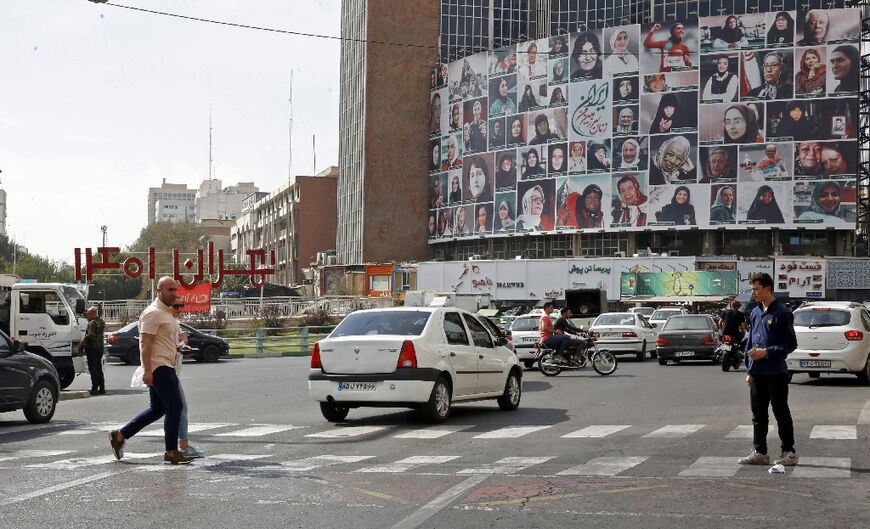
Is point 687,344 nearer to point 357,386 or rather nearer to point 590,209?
point 357,386

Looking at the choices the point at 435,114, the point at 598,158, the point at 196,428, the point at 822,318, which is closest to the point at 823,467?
the point at 196,428

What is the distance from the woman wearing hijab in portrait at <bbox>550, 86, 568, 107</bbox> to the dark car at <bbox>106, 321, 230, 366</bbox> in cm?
6475

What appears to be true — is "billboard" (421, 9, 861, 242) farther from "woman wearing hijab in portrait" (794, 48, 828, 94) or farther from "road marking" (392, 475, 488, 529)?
"road marking" (392, 475, 488, 529)

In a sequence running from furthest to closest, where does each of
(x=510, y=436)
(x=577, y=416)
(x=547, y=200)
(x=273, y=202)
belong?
(x=273, y=202)
(x=547, y=200)
(x=577, y=416)
(x=510, y=436)

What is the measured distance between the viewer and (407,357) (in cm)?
1488

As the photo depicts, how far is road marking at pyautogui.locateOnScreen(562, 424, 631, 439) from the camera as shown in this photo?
1356cm

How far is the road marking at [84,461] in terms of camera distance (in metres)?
10.6

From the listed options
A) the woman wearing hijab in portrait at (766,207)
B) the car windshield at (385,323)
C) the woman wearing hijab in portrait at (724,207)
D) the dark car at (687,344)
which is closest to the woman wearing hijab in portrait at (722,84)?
the woman wearing hijab in portrait at (724,207)

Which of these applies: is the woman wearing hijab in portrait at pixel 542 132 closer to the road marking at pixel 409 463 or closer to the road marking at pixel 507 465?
the road marking at pixel 409 463

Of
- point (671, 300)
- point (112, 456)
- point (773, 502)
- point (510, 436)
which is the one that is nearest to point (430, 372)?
point (510, 436)

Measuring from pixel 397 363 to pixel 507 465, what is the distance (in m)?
4.40

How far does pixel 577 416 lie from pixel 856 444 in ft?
16.4

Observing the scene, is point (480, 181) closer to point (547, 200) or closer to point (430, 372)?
point (547, 200)

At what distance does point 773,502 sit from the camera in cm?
834
